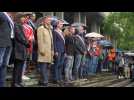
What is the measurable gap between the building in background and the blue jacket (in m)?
0.35

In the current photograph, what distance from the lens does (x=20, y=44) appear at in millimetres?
6801

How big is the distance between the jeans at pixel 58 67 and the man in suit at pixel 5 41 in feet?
3.23

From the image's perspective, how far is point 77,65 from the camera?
7406mm

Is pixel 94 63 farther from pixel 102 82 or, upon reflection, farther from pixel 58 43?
pixel 58 43

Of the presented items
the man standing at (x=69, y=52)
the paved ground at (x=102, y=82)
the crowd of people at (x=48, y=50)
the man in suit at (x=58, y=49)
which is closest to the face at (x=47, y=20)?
the crowd of people at (x=48, y=50)

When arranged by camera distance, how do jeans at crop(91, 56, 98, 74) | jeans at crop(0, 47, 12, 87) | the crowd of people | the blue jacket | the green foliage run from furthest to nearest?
jeans at crop(91, 56, 98, 74) → the green foliage → the blue jacket → the crowd of people → jeans at crop(0, 47, 12, 87)

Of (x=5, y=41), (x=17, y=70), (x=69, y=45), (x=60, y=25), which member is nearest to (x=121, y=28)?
(x=69, y=45)

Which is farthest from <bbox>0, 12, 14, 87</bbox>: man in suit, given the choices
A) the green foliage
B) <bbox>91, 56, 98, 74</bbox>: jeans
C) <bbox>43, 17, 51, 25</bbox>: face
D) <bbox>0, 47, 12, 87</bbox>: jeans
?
the green foliage

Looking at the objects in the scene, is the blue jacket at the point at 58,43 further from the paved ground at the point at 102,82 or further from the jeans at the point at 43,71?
the paved ground at the point at 102,82

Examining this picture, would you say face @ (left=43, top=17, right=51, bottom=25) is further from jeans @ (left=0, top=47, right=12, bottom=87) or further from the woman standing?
jeans @ (left=0, top=47, right=12, bottom=87)

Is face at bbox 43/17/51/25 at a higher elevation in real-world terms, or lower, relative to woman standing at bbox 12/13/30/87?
higher

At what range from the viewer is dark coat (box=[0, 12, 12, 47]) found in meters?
6.67
